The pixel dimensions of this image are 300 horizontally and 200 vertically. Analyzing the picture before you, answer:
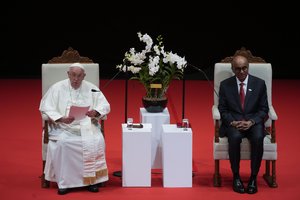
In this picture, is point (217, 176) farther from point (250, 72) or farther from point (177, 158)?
point (250, 72)

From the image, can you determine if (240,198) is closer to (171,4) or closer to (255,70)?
(255,70)

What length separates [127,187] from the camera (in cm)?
673

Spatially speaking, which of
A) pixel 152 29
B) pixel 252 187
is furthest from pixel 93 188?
pixel 152 29

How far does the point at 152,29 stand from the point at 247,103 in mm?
6003

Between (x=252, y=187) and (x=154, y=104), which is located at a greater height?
(x=154, y=104)

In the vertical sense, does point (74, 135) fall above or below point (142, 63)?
below

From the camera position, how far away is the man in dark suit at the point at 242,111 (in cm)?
661

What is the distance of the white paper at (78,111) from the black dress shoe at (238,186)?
4.83 feet

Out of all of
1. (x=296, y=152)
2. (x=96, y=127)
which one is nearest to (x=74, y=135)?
(x=96, y=127)

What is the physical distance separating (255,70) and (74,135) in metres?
1.89

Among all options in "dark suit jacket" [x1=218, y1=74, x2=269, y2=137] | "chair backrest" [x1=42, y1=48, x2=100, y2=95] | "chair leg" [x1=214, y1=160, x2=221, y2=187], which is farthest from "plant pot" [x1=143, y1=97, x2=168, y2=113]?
"chair leg" [x1=214, y1=160, x2=221, y2=187]

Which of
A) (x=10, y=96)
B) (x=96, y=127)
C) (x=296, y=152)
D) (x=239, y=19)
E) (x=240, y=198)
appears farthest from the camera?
(x=239, y=19)

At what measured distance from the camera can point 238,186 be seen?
6.57 metres

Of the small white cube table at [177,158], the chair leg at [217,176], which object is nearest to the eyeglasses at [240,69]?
the small white cube table at [177,158]
